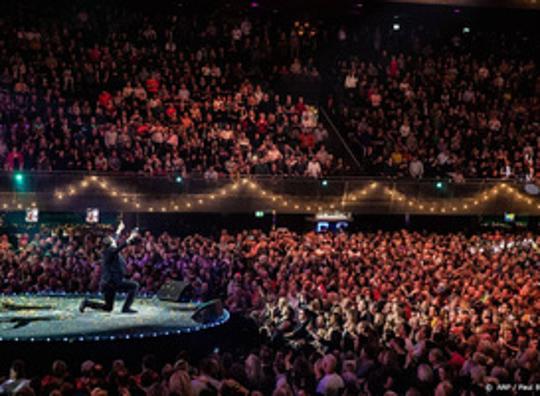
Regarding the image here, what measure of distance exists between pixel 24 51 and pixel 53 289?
775 cm

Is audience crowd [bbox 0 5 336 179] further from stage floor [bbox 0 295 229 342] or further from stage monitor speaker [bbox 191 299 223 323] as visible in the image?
stage monitor speaker [bbox 191 299 223 323]

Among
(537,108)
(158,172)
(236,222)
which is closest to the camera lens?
(158,172)

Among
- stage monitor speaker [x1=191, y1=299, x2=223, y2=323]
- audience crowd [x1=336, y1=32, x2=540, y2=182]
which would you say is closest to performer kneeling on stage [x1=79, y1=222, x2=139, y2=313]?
stage monitor speaker [x1=191, y1=299, x2=223, y2=323]

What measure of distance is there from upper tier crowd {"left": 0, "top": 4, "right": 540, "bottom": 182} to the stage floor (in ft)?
14.7

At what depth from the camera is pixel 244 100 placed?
1961cm

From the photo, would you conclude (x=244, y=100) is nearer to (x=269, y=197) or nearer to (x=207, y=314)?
(x=269, y=197)

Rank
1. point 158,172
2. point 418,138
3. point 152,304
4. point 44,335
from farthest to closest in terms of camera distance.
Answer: point 418,138, point 158,172, point 152,304, point 44,335

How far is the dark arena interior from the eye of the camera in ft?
30.6

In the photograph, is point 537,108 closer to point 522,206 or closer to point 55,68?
point 522,206

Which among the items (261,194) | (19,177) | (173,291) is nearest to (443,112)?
(261,194)

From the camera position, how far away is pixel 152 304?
→ 12680mm

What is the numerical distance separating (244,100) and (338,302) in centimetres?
861

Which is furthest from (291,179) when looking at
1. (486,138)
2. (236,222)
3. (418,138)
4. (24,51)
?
(24,51)

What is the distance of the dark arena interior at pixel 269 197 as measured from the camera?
9336 mm
